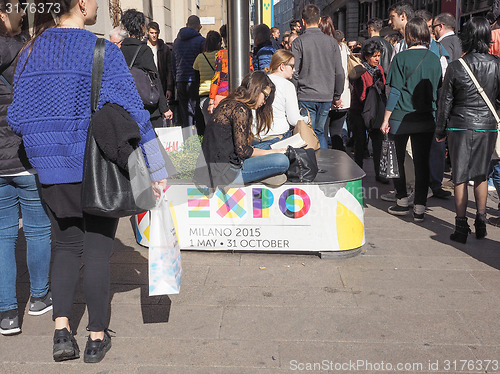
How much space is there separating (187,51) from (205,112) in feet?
4.67

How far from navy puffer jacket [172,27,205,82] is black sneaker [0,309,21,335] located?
6.12 metres

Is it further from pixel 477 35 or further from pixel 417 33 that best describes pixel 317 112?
pixel 477 35

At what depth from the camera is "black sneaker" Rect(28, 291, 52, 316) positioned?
3668mm

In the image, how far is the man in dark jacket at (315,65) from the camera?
7.02m

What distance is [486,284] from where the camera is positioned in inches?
165

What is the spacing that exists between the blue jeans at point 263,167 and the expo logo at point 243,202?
106 millimetres

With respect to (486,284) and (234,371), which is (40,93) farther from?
(486,284)

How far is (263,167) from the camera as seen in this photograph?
4664 millimetres

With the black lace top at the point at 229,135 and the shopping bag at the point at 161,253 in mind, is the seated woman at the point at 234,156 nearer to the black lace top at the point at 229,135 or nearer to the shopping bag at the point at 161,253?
the black lace top at the point at 229,135

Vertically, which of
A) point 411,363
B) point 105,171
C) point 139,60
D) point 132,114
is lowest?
point 411,363

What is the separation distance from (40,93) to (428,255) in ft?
10.9

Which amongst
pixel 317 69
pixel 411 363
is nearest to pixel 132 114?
pixel 411 363

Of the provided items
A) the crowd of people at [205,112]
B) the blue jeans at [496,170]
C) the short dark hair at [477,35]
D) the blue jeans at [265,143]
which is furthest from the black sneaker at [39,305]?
the blue jeans at [496,170]

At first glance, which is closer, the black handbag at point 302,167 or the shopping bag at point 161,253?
the shopping bag at point 161,253
